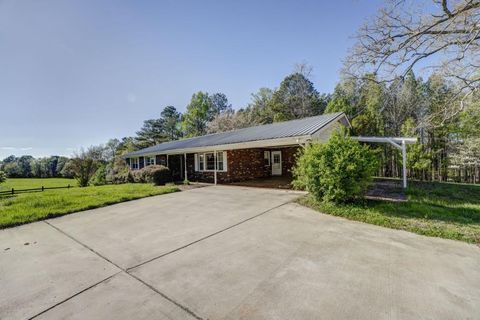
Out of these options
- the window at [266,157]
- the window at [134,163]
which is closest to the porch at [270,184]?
the window at [266,157]

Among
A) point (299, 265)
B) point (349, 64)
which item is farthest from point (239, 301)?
point (349, 64)

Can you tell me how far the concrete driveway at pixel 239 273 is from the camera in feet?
7.36

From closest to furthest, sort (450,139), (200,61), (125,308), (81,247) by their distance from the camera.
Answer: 1. (125,308)
2. (81,247)
3. (200,61)
4. (450,139)

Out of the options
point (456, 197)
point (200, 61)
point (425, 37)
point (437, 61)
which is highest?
point (200, 61)

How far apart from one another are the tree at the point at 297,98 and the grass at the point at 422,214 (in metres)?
20.2

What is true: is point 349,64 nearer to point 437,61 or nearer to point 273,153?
point 437,61

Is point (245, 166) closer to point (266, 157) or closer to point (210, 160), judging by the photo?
point (266, 157)

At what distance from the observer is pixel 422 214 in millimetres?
5438

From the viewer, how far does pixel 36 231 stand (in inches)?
212

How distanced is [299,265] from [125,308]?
90.5 inches

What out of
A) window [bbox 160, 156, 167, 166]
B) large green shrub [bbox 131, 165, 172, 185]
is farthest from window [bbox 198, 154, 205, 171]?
window [bbox 160, 156, 167, 166]

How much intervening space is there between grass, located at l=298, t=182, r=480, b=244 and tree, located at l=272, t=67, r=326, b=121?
794 inches

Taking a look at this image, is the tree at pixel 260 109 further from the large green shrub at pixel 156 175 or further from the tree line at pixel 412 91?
the large green shrub at pixel 156 175

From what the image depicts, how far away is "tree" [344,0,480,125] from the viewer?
6.00 meters
